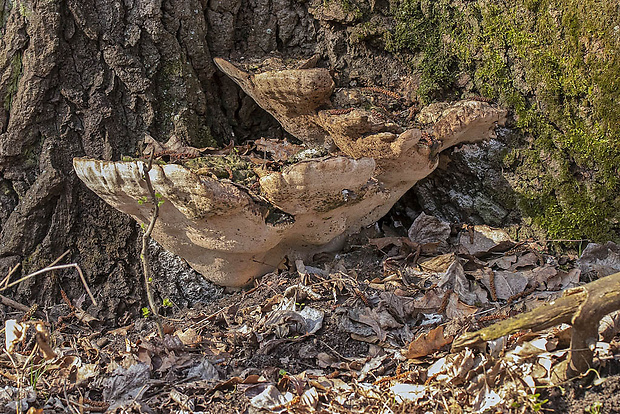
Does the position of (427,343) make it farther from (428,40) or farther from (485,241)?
(428,40)

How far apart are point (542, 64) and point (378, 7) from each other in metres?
1.27

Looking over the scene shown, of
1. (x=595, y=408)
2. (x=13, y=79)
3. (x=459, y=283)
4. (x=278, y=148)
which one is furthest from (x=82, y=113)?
(x=595, y=408)

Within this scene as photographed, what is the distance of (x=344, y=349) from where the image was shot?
298 cm

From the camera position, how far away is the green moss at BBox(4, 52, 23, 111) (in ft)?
12.8

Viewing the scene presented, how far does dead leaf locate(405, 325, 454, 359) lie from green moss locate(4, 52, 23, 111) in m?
3.22

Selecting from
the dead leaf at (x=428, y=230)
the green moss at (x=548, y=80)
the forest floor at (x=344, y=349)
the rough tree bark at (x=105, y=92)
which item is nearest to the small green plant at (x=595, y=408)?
the forest floor at (x=344, y=349)

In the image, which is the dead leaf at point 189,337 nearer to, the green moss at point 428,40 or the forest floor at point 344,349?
the forest floor at point 344,349

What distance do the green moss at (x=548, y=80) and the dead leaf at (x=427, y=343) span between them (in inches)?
61.2

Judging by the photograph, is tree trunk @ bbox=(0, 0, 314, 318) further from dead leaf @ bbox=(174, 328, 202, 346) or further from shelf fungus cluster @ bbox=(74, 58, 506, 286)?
dead leaf @ bbox=(174, 328, 202, 346)

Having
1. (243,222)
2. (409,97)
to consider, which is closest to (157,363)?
(243,222)

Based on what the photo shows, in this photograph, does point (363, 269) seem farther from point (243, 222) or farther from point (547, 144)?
point (547, 144)

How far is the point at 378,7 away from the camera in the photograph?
13.7 feet

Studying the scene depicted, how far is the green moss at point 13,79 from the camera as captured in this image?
3.90 metres

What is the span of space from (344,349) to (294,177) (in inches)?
37.9
